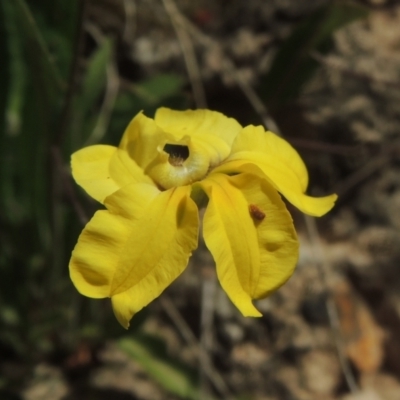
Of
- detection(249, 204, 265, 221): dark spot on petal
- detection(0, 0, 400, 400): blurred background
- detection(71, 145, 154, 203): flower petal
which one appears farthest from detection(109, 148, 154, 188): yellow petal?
detection(0, 0, 400, 400): blurred background

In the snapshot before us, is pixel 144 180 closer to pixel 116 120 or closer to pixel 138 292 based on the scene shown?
pixel 138 292

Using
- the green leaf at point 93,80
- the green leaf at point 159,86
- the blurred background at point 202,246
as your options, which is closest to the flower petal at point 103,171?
the blurred background at point 202,246

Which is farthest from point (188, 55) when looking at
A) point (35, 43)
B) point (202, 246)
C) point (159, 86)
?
point (35, 43)

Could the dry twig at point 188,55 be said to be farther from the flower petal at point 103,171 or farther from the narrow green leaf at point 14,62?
the flower petal at point 103,171

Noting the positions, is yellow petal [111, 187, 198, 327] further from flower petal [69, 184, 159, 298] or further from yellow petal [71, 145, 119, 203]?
yellow petal [71, 145, 119, 203]

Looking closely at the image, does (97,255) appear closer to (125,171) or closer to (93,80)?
(125,171)

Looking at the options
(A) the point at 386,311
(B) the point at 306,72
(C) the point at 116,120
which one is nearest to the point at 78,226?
(C) the point at 116,120
